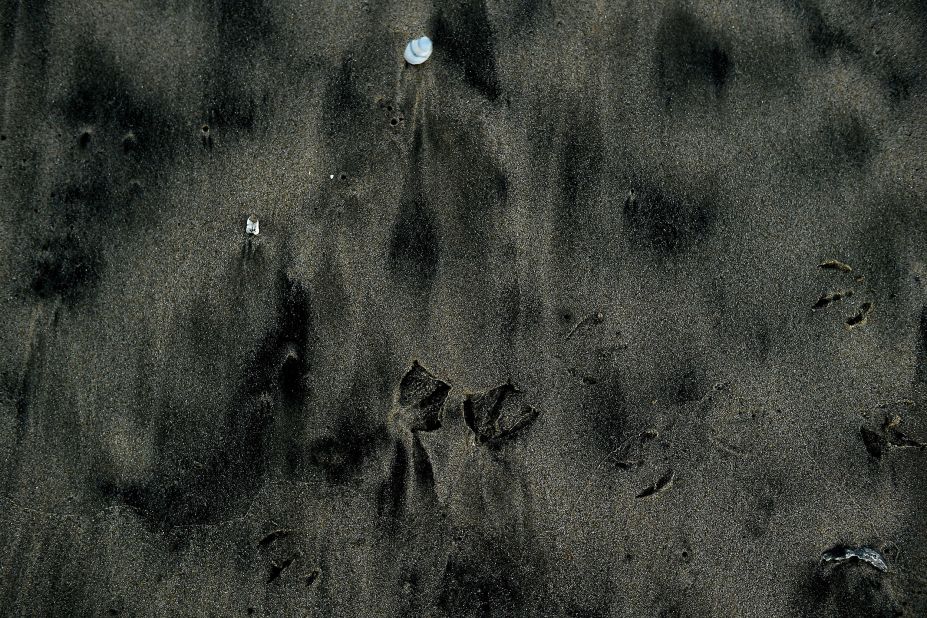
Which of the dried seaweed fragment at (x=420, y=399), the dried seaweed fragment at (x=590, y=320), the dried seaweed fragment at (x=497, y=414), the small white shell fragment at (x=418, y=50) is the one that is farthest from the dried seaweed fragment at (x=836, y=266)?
the small white shell fragment at (x=418, y=50)

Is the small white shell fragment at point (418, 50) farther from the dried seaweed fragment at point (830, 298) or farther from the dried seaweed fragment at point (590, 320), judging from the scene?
the dried seaweed fragment at point (830, 298)

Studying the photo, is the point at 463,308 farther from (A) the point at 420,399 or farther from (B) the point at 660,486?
(B) the point at 660,486

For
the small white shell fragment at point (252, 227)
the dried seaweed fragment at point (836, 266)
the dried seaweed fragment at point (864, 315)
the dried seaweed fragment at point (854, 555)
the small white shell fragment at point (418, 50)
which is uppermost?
the small white shell fragment at point (418, 50)

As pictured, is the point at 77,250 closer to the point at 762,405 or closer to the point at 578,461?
the point at 578,461

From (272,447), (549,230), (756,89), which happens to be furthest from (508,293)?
(756,89)

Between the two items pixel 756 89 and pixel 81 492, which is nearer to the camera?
pixel 81 492

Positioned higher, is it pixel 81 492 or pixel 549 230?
pixel 549 230
